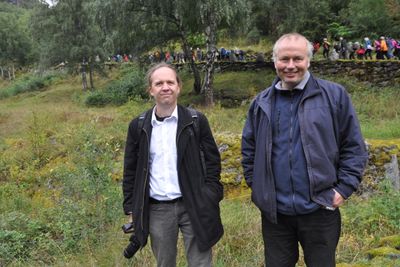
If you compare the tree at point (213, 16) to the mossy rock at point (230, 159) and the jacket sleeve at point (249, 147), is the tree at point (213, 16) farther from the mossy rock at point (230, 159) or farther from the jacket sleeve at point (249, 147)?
the jacket sleeve at point (249, 147)

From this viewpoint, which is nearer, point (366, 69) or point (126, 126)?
point (126, 126)

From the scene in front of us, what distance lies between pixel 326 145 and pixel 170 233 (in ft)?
3.96

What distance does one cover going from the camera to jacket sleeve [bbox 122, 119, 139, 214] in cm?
288

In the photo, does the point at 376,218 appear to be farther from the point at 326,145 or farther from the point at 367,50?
the point at 367,50

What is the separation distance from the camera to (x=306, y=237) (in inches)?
98.0

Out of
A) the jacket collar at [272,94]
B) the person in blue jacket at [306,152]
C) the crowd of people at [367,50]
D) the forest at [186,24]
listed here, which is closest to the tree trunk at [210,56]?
the forest at [186,24]

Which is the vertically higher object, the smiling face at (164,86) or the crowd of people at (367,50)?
the smiling face at (164,86)

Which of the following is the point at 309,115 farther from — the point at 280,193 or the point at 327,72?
the point at 327,72

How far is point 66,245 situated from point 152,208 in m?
2.15

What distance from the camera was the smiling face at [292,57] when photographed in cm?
238

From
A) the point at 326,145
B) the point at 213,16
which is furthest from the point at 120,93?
the point at 326,145

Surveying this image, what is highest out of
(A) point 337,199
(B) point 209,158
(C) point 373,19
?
(C) point 373,19

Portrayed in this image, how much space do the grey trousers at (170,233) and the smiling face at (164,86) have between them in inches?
27.0

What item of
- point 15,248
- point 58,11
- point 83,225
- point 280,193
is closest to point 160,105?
point 280,193
